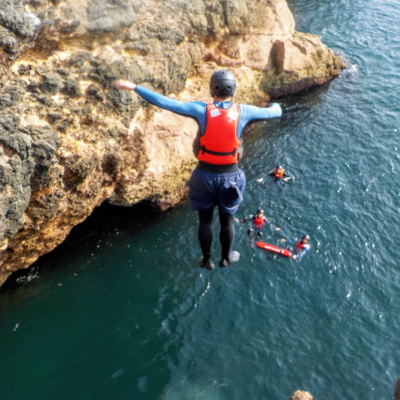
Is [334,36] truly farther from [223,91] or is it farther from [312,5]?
[223,91]

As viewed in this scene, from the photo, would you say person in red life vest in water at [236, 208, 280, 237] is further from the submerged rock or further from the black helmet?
the black helmet

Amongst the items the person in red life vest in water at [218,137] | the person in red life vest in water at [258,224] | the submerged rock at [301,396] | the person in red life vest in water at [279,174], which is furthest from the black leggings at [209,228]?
the person in red life vest in water at [279,174]

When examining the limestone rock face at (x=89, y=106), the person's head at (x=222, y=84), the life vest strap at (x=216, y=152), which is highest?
the person's head at (x=222, y=84)

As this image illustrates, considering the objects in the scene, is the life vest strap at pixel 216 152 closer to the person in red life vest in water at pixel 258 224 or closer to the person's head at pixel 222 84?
the person's head at pixel 222 84

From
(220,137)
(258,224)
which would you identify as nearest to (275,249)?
(258,224)

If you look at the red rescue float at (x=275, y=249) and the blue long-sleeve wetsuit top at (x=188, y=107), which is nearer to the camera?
the blue long-sleeve wetsuit top at (x=188, y=107)

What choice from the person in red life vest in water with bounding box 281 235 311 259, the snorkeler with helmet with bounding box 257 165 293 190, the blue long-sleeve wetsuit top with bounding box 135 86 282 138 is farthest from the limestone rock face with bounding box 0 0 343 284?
the blue long-sleeve wetsuit top with bounding box 135 86 282 138

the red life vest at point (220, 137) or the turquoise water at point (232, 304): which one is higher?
the red life vest at point (220, 137)

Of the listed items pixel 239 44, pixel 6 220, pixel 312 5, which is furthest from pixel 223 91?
pixel 312 5
